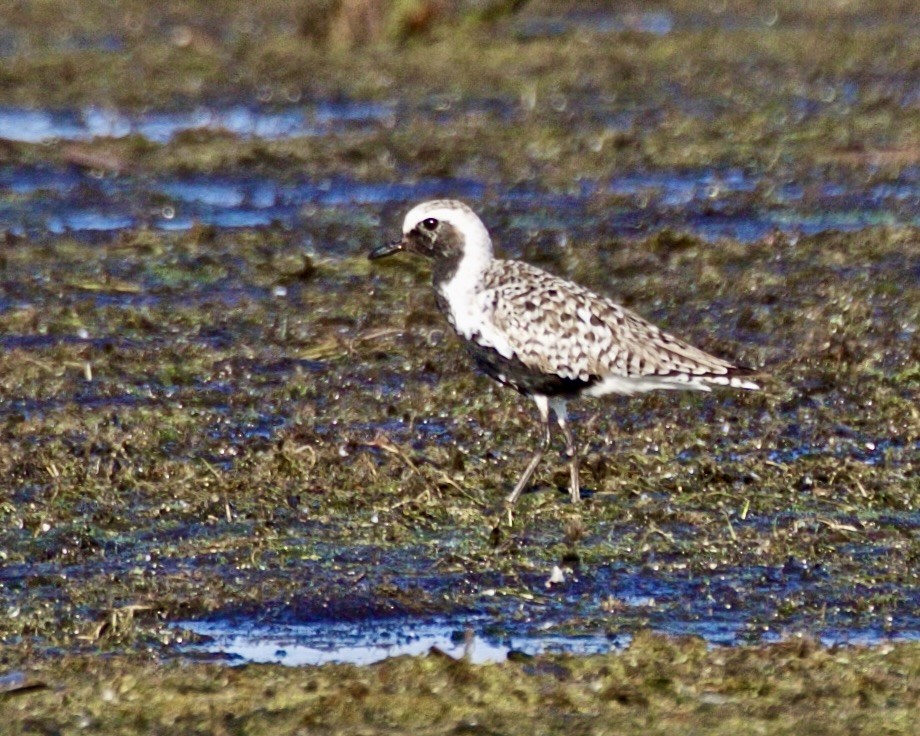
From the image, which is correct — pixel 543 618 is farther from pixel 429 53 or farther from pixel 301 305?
pixel 429 53

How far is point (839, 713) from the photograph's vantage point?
5254 millimetres

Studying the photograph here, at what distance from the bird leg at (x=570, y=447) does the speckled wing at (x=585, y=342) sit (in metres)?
0.20

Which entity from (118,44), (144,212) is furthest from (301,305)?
(118,44)

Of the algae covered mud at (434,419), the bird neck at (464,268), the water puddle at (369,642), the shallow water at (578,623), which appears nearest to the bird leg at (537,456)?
the algae covered mud at (434,419)

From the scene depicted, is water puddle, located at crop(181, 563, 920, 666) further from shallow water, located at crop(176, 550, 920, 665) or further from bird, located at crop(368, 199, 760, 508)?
bird, located at crop(368, 199, 760, 508)

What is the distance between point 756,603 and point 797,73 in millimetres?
12390

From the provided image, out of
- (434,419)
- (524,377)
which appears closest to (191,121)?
(434,419)

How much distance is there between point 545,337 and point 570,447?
46 centimetres

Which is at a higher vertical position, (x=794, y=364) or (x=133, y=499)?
(x=794, y=364)

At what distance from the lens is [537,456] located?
7.62 m

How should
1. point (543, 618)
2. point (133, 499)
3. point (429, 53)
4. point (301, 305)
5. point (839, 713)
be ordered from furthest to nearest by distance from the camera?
point (429, 53), point (301, 305), point (133, 499), point (543, 618), point (839, 713)

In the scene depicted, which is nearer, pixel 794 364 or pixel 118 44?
pixel 794 364

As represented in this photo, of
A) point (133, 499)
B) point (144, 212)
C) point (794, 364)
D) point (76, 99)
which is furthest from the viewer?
point (76, 99)

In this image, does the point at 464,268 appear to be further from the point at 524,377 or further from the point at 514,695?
the point at 514,695
